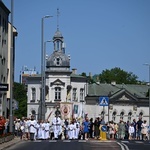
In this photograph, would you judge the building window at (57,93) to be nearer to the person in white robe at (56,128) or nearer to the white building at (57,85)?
the white building at (57,85)

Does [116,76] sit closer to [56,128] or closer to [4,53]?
[4,53]

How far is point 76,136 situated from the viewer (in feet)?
178

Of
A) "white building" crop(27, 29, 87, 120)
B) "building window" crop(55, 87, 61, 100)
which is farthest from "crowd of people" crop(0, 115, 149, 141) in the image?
"building window" crop(55, 87, 61, 100)

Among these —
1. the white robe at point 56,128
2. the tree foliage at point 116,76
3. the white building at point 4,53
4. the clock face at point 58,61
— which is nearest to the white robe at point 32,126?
the white robe at point 56,128

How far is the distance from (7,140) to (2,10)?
26294mm

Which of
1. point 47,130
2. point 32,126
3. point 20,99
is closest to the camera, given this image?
point 32,126

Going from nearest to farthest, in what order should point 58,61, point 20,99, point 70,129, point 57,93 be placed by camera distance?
point 70,129 < point 57,93 < point 58,61 < point 20,99

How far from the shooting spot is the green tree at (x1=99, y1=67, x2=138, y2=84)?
169 metres

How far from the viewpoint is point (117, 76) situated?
171m

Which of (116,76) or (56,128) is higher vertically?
(116,76)

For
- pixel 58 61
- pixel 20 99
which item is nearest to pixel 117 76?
pixel 20 99

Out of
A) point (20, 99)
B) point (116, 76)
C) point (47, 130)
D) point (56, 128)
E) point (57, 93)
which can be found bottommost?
point (47, 130)

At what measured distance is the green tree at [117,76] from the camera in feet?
554

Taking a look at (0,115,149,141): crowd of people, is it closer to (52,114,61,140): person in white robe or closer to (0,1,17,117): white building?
(52,114,61,140): person in white robe
